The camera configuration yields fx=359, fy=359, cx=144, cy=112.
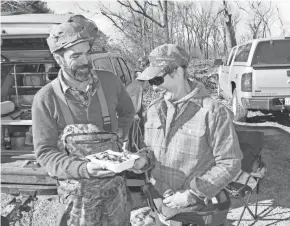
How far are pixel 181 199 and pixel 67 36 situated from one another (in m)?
1.14

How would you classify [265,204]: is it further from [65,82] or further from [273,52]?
[273,52]

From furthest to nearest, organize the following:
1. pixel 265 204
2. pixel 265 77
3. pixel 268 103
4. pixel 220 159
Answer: pixel 268 103
pixel 265 77
pixel 265 204
pixel 220 159

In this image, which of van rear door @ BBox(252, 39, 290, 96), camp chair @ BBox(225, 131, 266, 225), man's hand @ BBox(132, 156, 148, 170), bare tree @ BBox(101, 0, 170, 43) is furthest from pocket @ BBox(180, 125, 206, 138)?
bare tree @ BBox(101, 0, 170, 43)

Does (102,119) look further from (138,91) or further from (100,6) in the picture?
(100,6)

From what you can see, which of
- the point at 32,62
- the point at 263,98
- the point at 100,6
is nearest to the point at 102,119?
the point at 32,62

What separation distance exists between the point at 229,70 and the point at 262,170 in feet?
20.8

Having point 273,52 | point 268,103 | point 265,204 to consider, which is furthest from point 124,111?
point 273,52

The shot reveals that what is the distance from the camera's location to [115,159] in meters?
1.99

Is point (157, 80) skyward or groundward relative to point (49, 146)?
skyward

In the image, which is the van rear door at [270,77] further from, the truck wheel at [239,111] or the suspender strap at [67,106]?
the suspender strap at [67,106]

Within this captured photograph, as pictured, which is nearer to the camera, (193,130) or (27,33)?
(193,130)

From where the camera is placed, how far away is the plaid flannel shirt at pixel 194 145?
1.96 meters

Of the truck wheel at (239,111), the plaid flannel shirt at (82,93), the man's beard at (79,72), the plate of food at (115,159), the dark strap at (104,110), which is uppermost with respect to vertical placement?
the man's beard at (79,72)

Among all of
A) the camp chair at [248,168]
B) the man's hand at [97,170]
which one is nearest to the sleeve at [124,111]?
the man's hand at [97,170]
